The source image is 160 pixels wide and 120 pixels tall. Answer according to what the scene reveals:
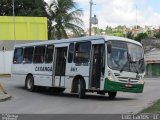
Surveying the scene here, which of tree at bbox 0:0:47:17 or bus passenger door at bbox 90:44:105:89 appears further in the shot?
tree at bbox 0:0:47:17

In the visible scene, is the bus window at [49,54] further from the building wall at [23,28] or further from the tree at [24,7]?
the tree at [24,7]

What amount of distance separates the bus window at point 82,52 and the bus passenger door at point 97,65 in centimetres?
40

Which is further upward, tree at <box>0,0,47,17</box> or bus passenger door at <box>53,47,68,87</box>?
tree at <box>0,0,47,17</box>

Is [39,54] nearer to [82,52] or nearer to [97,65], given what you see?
[82,52]

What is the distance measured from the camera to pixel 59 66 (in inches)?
979

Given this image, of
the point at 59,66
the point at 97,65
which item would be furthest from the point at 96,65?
the point at 59,66

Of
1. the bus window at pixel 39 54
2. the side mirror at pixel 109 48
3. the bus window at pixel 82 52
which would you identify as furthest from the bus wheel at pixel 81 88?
the bus window at pixel 39 54

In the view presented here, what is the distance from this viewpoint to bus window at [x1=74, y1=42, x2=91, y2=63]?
22578 millimetres

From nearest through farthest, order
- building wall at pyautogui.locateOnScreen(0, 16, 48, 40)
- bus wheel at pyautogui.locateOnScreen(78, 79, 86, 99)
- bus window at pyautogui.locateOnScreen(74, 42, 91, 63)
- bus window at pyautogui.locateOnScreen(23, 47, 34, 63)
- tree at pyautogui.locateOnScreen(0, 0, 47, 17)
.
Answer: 1. bus wheel at pyautogui.locateOnScreen(78, 79, 86, 99)
2. bus window at pyautogui.locateOnScreen(74, 42, 91, 63)
3. bus window at pyautogui.locateOnScreen(23, 47, 34, 63)
4. building wall at pyautogui.locateOnScreen(0, 16, 48, 40)
5. tree at pyautogui.locateOnScreen(0, 0, 47, 17)

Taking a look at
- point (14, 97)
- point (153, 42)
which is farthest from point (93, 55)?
point (153, 42)

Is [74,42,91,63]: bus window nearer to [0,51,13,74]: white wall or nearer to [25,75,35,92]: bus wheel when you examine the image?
[25,75,35,92]: bus wheel

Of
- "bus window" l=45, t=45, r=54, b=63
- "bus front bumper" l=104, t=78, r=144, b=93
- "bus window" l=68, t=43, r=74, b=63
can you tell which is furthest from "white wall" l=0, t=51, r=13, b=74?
"bus front bumper" l=104, t=78, r=144, b=93

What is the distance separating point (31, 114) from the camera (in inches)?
632

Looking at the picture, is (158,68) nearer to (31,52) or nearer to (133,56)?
(31,52)
